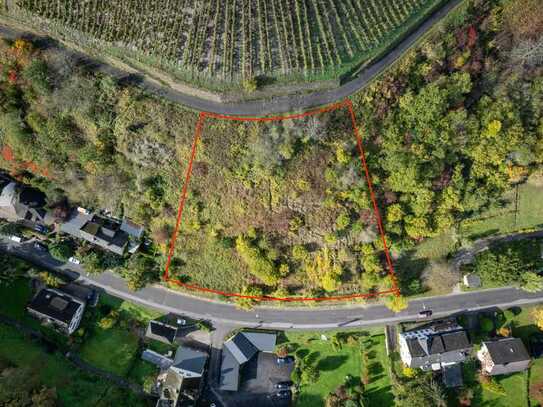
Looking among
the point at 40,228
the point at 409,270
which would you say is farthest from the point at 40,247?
the point at 409,270

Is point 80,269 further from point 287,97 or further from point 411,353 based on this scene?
→ point 411,353

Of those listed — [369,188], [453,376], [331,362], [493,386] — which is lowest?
[493,386]

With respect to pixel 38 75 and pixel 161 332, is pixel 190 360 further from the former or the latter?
pixel 38 75

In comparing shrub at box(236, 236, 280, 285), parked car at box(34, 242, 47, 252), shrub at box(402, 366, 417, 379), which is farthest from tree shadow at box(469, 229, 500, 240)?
parked car at box(34, 242, 47, 252)

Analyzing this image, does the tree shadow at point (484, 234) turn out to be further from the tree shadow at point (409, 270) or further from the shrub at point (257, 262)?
the shrub at point (257, 262)

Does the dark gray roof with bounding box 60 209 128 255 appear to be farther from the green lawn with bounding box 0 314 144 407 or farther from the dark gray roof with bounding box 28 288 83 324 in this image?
Answer: the green lawn with bounding box 0 314 144 407

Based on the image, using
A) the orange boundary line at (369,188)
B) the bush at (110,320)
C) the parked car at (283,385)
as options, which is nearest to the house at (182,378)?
the orange boundary line at (369,188)

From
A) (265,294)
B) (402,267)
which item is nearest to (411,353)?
(402,267)
